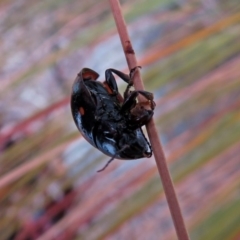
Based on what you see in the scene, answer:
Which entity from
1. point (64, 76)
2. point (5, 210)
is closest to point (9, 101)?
point (64, 76)

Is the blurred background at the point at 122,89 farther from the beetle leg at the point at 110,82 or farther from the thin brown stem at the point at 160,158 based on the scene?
the thin brown stem at the point at 160,158

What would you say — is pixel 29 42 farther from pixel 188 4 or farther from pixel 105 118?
pixel 105 118

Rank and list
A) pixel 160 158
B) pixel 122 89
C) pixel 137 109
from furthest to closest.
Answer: pixel 122 89 → pixel 137 109 → pixel 160 158

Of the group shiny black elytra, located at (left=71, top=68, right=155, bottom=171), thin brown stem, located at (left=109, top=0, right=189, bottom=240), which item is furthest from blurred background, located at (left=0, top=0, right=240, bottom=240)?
thin brown stem, located at (left=109, top=0, right=189, bottom=240)

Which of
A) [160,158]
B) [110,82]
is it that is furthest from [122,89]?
[160,158]

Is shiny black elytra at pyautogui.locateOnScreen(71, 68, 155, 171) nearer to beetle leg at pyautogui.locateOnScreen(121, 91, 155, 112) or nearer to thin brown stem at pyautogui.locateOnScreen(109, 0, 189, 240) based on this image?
beetle leg at pyautogui.locateOnScreen(121, 91, 155, 112)

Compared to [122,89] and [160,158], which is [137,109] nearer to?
[160,158]

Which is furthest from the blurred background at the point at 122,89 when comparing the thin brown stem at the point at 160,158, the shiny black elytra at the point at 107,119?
the thin brown stem at the point at 160,158

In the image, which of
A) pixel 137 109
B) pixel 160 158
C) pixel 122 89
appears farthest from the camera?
pixel 122 89
